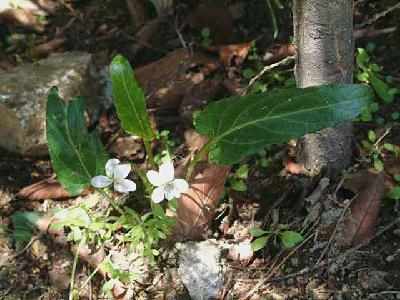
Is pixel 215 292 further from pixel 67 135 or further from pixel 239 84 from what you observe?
pixel 239 84

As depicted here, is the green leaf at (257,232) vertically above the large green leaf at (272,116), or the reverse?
the large green leaf at (272,116)

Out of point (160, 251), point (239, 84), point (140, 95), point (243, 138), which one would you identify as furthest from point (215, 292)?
point (239, 84)

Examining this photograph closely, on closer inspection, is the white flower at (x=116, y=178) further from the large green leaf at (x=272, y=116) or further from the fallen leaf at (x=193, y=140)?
the fallen leaf at (x=193, y=140)

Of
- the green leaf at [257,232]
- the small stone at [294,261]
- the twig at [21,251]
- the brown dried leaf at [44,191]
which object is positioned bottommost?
the twig at [21,251]

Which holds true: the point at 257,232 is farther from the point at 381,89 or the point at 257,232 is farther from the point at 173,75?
the point at 173,75

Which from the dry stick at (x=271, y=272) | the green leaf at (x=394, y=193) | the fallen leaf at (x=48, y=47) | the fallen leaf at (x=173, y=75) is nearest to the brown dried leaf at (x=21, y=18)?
the fallen leaf at (x=48, y=47)

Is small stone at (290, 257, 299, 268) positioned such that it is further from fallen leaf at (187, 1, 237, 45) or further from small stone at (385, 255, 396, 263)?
fallen leaf at (187, 1, 237, 45)
